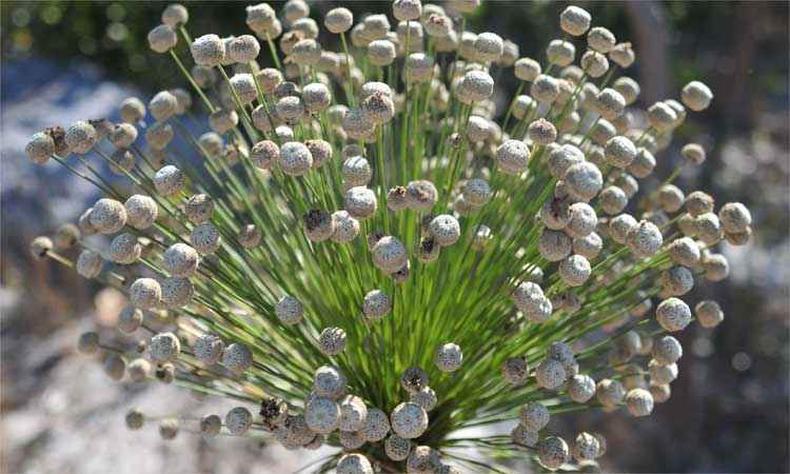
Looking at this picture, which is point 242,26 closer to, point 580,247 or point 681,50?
point 681,50

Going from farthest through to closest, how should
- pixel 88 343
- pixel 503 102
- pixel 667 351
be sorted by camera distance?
pixel 503 102 < pixel 88 343 < pixel 667 351

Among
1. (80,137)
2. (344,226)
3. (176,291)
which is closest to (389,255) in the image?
(344,226)

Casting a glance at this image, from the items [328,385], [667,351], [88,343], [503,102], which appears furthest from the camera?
[503,102]

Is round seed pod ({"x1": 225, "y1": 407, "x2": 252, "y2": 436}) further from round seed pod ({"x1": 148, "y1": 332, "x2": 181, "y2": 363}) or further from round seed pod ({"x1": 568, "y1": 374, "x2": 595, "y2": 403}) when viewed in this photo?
round seed pod ({"x1": 568, "y1": 374, "x2": 595, "y2": 403})

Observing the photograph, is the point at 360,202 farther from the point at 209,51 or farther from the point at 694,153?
the point at 694,153

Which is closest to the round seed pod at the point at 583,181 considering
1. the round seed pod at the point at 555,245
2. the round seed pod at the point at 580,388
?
the round seed pod at the point at 555,245

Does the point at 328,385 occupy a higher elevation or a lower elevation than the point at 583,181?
lower

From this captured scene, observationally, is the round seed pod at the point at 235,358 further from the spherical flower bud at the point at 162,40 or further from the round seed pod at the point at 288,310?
the spherical flower bud at the point at 162,40
